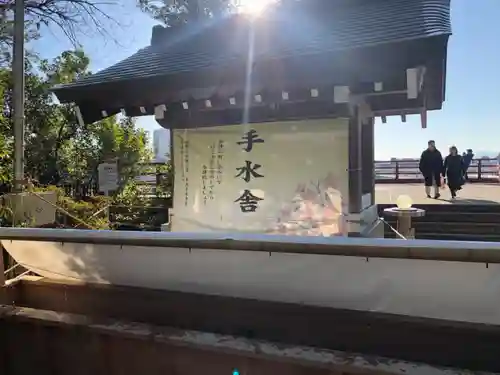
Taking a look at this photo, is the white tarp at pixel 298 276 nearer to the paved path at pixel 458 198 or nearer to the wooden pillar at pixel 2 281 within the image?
the wooden pillar at pixel 2 281

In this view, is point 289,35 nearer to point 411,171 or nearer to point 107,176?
point 107,176

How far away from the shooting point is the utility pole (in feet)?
19.0

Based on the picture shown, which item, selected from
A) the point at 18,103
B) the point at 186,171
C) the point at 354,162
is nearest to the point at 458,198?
the point at 354,162

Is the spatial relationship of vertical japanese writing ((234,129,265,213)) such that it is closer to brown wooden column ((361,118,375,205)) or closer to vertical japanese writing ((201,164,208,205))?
vertical japanese writing ((201,164,208,205))

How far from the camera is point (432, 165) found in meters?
11.8

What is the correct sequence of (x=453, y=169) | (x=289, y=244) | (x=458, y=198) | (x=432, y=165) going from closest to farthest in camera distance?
(x=289, y=244) → (x=458, y=198) → (x=432, y=165) → (x=453, y=169)

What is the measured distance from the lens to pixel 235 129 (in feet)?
16.5

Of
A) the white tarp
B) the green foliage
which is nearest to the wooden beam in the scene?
the white tarp

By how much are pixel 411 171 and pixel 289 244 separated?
64.5 ft

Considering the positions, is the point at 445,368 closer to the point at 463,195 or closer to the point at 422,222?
the point at 422,222

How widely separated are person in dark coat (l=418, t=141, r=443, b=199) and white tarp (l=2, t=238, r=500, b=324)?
35.7ft

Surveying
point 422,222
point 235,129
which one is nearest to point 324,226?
point 235,129

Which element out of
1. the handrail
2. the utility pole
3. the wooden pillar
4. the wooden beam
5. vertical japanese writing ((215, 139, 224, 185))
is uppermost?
the utility pole

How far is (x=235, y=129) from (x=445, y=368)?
374cm
